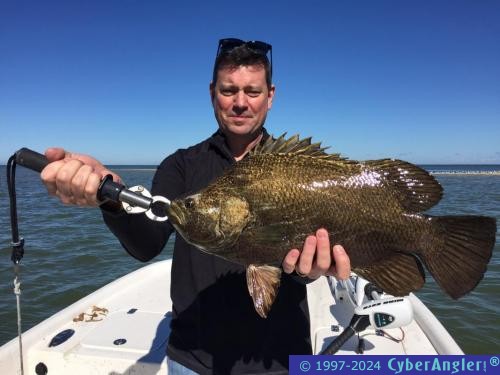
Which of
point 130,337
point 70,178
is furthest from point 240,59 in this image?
point 130,337

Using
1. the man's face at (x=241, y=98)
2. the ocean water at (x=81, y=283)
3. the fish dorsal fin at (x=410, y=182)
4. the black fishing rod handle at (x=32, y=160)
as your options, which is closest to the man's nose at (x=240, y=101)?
the man's face at (x=241, y=98)

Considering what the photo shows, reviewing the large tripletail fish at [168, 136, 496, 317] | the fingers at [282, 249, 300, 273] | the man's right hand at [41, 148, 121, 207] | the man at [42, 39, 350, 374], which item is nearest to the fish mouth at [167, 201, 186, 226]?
the large tripletail fish at [168, 136, 496, 317]

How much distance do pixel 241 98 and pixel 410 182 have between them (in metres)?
1.50

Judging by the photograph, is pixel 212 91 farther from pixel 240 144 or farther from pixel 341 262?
pixel 341 262

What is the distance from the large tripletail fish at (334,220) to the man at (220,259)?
174mm

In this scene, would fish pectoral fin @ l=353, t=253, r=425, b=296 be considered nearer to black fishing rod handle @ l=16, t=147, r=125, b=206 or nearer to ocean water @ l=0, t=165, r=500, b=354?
black fishing rod handle @ l=16, t=147, r=125, b=206

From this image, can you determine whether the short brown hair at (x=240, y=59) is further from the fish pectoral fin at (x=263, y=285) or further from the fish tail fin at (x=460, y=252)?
the fish tail fin at (x=460, y=252)

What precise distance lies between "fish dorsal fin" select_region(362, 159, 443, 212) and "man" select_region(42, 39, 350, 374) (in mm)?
613

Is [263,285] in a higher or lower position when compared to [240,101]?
lower

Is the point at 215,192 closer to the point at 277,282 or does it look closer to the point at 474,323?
the point at 277,282

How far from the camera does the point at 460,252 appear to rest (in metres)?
2.55

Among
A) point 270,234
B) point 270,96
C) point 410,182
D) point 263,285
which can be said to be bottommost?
point 263,285

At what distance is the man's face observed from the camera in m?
3.11

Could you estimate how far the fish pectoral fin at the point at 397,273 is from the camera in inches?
104
